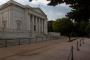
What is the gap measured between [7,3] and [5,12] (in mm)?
3353

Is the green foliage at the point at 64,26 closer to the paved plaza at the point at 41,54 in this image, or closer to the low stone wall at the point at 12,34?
the low stone wall at the point at 12,34

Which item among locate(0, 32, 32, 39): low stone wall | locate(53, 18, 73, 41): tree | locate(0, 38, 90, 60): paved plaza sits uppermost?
locate(53, 18, 73, 41): tree

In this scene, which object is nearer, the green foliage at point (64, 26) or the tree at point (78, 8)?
the tree at point (78, 8)

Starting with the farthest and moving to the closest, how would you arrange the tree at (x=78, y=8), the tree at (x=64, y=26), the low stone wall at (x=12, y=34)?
1. the tree at (x=64, y=26)
2. the low stone wall at (x=12, y=34)
3. the tree at (x=78, y=8)

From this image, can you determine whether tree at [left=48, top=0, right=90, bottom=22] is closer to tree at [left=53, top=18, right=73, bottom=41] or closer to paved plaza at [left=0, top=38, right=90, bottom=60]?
paved plaza at [left=0, top=38, right=90, bottom=60]

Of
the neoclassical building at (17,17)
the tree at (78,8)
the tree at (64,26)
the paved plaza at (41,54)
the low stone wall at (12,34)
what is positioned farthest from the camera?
the tree at (64,26)

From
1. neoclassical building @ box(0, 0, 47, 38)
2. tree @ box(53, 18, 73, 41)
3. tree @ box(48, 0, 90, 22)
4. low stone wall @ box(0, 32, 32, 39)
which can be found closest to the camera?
tree @ box(48, 0, 90, 22)

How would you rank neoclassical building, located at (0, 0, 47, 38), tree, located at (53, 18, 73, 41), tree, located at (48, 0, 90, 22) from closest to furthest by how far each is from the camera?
tree, located at (48, 0, 90, 22) → neoclassical building, located at (0, 0, 47, 38) → tree, located at (53, 18, 73, 41)

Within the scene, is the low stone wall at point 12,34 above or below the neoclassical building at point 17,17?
below

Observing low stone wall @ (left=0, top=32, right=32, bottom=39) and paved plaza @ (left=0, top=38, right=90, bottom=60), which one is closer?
paved plaza @ (left=0, top=38, right=90, bottom=60)

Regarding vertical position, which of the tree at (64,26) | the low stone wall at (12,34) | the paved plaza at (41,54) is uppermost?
the tree at (64,26)

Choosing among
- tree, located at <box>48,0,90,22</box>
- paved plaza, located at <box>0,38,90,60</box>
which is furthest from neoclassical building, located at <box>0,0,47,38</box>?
tree, located at <box>48,0,90,22</box>

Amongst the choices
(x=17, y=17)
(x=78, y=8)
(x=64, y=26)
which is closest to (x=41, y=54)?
(x=78, y=8)

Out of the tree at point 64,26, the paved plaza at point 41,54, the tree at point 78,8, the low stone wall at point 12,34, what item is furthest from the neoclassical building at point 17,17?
the tree at point 78,8
